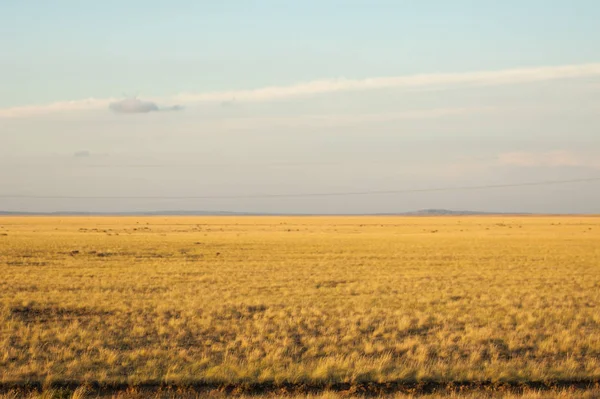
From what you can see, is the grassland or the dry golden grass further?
the grassland

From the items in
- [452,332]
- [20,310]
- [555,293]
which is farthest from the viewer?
[555,293]

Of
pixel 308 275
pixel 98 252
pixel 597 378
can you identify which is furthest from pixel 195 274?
pixel 597 378

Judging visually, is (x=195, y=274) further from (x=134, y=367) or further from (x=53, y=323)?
(x=134, y=367)

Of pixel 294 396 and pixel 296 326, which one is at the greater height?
pixel 294 396

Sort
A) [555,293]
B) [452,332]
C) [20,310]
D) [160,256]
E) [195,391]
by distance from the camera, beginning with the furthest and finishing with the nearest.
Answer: [160,256] < [555,293] < [20,310] < [452,332] < [195,391]

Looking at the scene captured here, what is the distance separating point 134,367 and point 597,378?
7361 mm

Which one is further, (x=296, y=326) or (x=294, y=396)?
(x=296, y=326)

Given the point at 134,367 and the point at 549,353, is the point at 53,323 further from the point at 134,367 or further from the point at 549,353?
the point at 549,353

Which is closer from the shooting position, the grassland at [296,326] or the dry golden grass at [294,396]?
the dry golden grass at [294,396]

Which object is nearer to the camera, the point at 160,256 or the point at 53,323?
the point at 53,323

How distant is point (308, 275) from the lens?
27281 millimetres

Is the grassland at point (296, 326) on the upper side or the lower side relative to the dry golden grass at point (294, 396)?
lower

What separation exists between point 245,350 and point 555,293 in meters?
13.5

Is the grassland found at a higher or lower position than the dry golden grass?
lower
